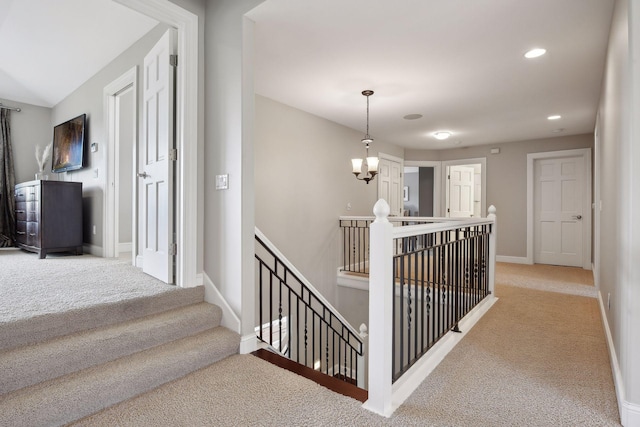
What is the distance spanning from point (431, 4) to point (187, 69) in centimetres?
176

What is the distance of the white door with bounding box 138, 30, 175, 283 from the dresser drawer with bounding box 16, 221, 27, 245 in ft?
9.02

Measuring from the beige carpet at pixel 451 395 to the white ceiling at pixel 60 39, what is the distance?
10.2 feet

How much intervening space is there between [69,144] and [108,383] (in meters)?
4.50


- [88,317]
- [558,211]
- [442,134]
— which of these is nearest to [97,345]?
[88,317]

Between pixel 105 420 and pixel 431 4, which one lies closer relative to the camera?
pixel 105 420

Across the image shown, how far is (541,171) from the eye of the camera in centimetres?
628

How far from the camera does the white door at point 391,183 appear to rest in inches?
257

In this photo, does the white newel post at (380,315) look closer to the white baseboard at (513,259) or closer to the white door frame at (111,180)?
the white door frame at (111,180)

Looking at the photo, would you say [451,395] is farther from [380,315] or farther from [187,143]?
[187,143]

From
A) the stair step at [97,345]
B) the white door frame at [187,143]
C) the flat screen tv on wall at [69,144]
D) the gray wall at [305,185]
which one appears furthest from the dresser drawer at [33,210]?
the stair step at [97,345]

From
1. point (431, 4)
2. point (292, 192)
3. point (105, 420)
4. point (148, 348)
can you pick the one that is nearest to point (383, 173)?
point (292, 192)

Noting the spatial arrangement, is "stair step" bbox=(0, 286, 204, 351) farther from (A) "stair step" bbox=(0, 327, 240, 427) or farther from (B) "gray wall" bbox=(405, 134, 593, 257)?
(B) "gray wall" bbox=(405, 134, 593, 257)

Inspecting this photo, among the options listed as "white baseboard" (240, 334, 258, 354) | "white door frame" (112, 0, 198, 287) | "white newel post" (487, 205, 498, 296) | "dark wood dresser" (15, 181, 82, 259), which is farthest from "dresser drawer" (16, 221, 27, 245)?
"white newel post" (487, 205, 498, 296)

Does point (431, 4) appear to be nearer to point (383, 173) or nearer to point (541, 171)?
point (383, 173)
